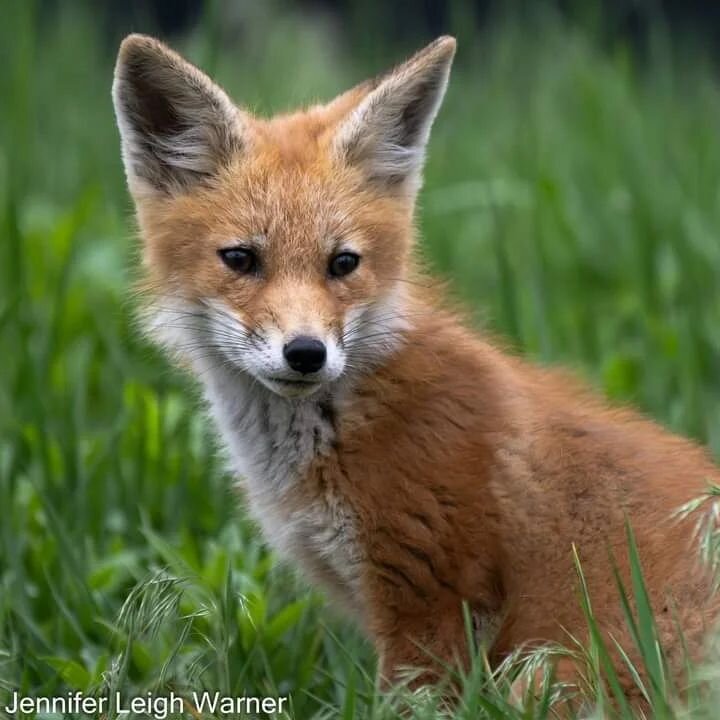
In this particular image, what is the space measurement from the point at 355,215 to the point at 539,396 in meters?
0.87

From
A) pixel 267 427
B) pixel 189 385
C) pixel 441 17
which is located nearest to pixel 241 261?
pixel 267 427

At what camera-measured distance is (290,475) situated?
4.19 meters

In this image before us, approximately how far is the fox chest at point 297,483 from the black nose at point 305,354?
0.38m

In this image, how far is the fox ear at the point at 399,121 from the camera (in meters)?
4.38

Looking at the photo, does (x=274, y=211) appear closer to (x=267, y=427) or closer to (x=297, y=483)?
(x=267, y=427)

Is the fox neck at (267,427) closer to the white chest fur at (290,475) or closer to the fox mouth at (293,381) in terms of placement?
the white chest fur at (290,475)

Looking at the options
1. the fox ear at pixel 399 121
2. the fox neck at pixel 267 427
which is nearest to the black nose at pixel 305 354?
the fox neck at pixel 267 427

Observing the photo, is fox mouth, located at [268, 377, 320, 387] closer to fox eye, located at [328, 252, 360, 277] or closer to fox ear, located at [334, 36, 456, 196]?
fox eye, located at [328, 252, 360, 277]

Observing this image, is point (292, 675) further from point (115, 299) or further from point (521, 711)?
point (115, 299)

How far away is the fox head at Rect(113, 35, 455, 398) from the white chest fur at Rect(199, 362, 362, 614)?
13 centimetres

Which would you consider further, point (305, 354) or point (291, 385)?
point (291, 385)

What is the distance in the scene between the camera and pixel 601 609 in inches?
151

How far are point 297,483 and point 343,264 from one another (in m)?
0.72

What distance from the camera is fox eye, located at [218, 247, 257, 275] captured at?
4.11m
